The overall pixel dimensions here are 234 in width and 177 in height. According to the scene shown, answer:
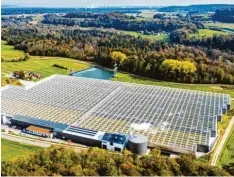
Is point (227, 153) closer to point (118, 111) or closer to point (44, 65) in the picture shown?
point (118, 111)

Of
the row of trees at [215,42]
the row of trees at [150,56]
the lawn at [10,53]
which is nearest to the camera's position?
the row of trees at [150,56]

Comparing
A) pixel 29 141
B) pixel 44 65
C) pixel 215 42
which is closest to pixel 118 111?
pixel 29 141

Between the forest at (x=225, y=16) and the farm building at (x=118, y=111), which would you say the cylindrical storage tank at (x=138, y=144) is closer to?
the farm building at (x=118, y=111)

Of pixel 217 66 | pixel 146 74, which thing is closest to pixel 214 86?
pixel 217 66

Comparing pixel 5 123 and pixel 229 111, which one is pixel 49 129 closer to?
pixel 5 123

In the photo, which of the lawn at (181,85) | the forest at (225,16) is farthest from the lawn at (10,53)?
the forest at (225,16)
